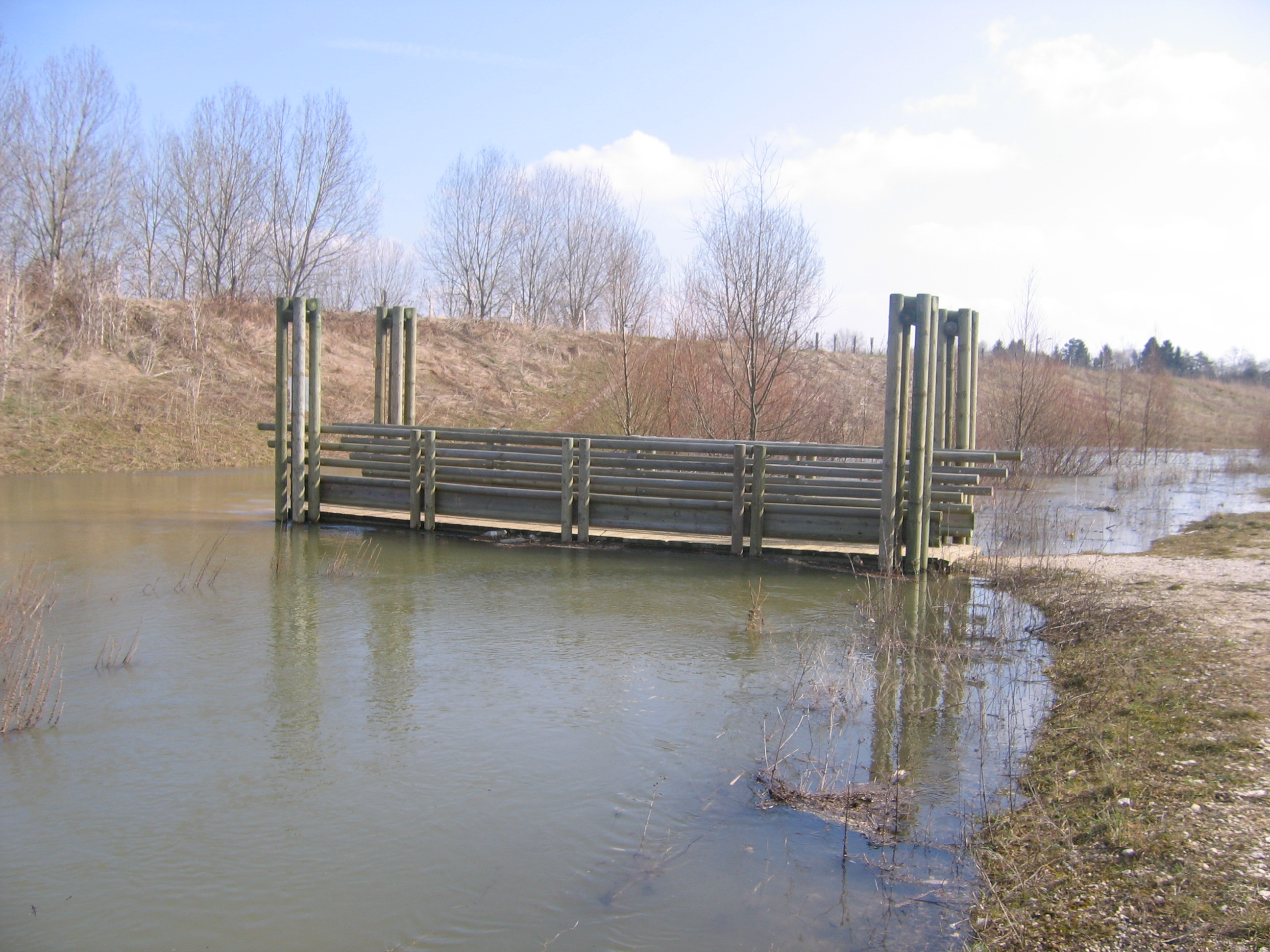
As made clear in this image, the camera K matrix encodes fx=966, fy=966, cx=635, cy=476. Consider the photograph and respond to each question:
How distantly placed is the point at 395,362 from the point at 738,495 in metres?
6.15

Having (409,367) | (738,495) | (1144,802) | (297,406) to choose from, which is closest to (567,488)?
(738,495)

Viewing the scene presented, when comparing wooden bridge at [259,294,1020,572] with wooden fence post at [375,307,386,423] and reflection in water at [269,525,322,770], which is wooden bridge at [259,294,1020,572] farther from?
reflection in water at [269,525,322,770]

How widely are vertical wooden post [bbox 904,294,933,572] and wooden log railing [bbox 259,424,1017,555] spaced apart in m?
0.13

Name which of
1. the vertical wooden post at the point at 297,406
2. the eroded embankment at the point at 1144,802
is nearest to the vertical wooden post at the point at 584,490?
the vertical wooden post at the point at 297,406

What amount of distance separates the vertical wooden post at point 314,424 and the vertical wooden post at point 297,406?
104 mm

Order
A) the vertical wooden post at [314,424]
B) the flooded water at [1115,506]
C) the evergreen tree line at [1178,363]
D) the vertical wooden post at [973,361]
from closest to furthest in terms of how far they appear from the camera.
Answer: the vertical wooden post at [973,361], the flooded water at [1115,506], the vertical wooden post at [314,424], the evergreen tree line at [1178,363]

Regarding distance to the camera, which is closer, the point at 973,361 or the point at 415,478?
the point at 973,361

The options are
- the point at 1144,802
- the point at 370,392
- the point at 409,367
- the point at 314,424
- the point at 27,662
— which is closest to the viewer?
the point at 1144,802

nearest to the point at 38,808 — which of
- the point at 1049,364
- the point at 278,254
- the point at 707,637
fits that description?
the point at 707,637

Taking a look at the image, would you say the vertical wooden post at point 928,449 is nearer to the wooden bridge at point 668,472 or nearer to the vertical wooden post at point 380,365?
the wooden bridge at point 668,472

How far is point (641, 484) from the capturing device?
1248 centimetres

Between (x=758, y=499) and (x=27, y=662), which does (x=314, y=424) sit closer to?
(x=758, y=499)

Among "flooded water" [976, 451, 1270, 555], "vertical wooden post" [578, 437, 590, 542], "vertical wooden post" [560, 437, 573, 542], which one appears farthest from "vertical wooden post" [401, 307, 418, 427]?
"flooded water" [976, 451, 1270, 555]

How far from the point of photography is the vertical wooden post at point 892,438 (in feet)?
35.0
